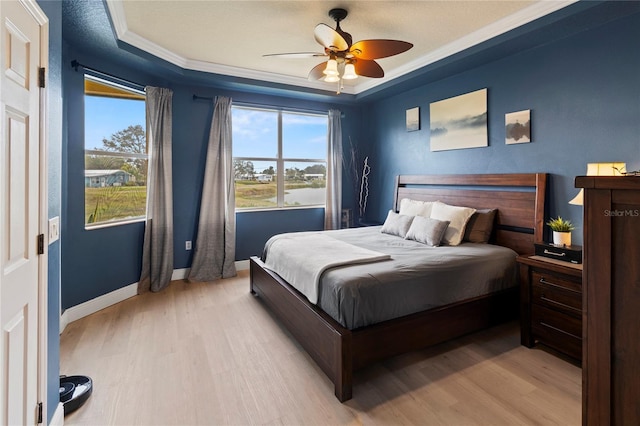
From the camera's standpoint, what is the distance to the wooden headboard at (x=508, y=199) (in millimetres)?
3047

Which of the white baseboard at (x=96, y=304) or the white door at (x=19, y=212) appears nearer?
the white door at (x=19, y=212)

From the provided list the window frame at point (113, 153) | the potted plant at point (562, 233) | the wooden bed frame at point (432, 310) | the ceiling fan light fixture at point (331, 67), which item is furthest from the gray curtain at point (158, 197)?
the potted plant at point (562, 233)

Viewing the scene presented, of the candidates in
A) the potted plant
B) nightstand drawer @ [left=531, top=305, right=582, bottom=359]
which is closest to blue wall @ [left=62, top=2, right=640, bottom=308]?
the potted plant

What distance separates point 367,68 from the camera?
2906mm

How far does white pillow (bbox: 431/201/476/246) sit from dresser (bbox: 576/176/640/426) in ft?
7.79

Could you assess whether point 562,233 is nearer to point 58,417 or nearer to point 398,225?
point 398,225

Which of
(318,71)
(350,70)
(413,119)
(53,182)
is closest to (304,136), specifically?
(413,119)

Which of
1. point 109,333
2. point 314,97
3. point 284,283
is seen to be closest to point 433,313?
point 284,283

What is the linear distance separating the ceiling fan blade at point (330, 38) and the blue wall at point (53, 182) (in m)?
1.55

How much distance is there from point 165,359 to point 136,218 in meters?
2.04

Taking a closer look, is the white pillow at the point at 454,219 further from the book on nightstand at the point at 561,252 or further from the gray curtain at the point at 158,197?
the gray curtain at the point at 158,197

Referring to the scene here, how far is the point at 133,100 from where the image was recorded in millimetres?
3764

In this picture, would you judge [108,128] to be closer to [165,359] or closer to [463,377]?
[165,359]

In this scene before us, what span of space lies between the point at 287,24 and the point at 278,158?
2189 mm
